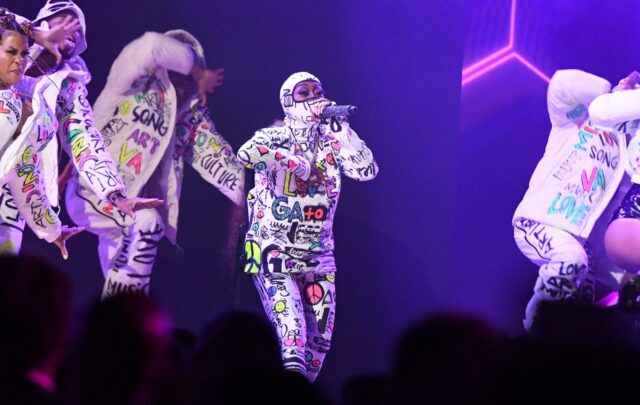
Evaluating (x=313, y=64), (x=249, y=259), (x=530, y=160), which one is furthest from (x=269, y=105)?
(x=530, y=160)

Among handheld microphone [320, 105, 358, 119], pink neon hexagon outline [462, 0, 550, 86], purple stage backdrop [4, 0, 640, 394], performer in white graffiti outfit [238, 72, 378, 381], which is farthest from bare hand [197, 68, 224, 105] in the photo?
pink neon hexagon outline [462, 0, 550, 86]

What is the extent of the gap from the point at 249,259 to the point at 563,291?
1975 mm

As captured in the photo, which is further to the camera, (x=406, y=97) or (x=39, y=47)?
(x=406, y=97)

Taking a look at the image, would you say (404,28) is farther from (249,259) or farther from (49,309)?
(49,309)

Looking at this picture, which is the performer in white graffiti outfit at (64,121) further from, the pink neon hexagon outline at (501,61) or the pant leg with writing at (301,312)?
the pink neon hexagon outline at (501,61)

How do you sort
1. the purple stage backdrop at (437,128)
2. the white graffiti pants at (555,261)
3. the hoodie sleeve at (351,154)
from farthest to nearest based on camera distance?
the purple stage backdrop at (437,128) < the white graffiti pants at (555,261) < the hoodie sleeve at (351,154)

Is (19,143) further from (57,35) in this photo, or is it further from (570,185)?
(570,185)

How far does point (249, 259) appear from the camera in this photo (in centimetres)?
538

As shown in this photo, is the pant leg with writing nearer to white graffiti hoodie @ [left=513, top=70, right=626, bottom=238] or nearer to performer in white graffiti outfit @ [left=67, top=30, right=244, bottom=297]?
performer in white graffiti outfit @ [left=67, top=30, right=244, bottom=297]

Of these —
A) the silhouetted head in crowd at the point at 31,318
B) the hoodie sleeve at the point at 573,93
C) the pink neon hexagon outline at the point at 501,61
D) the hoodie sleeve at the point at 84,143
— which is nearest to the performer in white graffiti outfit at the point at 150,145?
the hoodie sleeve at the point at 84,143

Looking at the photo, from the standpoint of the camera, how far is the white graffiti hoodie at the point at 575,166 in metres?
5.96

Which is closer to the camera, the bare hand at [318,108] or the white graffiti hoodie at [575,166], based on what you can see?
the bare hand at [318,108]

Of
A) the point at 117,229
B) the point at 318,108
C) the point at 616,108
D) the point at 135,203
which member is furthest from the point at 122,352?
the point at 616,108

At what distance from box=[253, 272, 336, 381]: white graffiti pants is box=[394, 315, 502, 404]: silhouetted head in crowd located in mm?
3439
